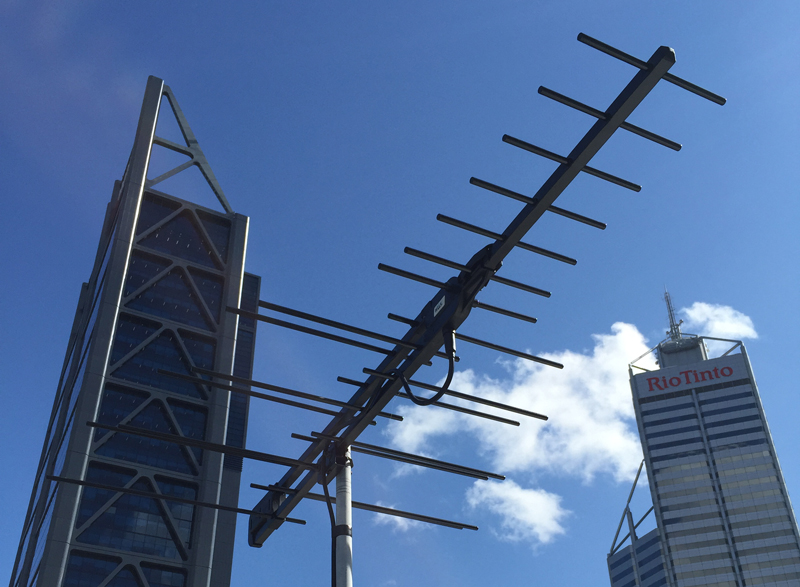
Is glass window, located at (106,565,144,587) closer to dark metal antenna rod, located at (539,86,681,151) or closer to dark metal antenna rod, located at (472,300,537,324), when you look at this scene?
dark metal antenna rod, located at (472,300,537,324)

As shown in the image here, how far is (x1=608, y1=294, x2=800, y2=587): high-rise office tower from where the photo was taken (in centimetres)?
16600

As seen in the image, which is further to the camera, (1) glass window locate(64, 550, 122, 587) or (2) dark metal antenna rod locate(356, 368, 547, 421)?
(1) glass window locate(64, 550, 122, 587)

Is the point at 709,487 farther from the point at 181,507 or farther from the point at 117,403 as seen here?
the point at 117,403

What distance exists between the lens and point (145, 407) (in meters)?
92.6

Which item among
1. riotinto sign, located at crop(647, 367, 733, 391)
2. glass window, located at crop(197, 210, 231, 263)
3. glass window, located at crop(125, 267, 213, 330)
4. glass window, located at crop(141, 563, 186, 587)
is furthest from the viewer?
riotinto sign, located at crop(647, 367, 733, 391)

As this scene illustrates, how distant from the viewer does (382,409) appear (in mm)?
9555

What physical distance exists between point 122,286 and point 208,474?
25871mm

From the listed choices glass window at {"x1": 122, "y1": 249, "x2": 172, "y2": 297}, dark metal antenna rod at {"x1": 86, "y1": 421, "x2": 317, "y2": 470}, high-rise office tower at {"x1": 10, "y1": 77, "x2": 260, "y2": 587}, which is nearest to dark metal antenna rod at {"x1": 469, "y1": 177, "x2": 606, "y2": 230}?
dark metal antenna rod at {"x1": 86, "y1": 421, "x2": 317, "y2": 470}

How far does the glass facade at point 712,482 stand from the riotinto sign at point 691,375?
0.81 feet

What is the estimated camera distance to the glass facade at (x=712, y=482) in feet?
544

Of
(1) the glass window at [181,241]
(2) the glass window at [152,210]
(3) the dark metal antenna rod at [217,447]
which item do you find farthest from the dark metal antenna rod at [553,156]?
(2) the glass window at [152,210]

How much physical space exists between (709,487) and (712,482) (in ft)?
5.12

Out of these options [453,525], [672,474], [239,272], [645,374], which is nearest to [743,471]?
[672,474]

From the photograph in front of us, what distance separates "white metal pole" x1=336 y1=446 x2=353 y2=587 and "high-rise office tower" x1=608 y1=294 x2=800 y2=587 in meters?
180
